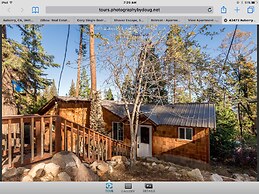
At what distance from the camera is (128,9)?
4.58ft

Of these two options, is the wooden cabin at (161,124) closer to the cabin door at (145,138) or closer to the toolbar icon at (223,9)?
the cabin door at (145,138)

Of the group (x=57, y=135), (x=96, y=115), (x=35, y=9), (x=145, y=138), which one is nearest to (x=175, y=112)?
(x=145, y=138)

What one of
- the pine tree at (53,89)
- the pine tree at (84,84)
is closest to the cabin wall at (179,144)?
the pine tree at (84,84)

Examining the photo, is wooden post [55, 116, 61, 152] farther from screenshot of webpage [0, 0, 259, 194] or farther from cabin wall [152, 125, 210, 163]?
cabin wall [152, 125, 210, 163]

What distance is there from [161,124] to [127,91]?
2256 mm

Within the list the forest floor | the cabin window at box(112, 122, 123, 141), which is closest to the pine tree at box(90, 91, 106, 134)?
the cabin window at box(112, 122, 123, 141)

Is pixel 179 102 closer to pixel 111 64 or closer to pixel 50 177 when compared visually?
pixel 111 64

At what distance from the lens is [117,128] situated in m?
4.92

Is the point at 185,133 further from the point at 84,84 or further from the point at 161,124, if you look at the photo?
the point at 84,84

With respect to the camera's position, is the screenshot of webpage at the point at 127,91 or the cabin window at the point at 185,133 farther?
the cabin window at the point at 185,133

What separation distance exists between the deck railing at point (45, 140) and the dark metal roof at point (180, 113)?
1.13 metres

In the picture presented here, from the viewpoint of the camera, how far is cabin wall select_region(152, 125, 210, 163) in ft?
14.1

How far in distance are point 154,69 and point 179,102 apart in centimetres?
118

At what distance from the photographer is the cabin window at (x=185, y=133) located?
15.6 feet
